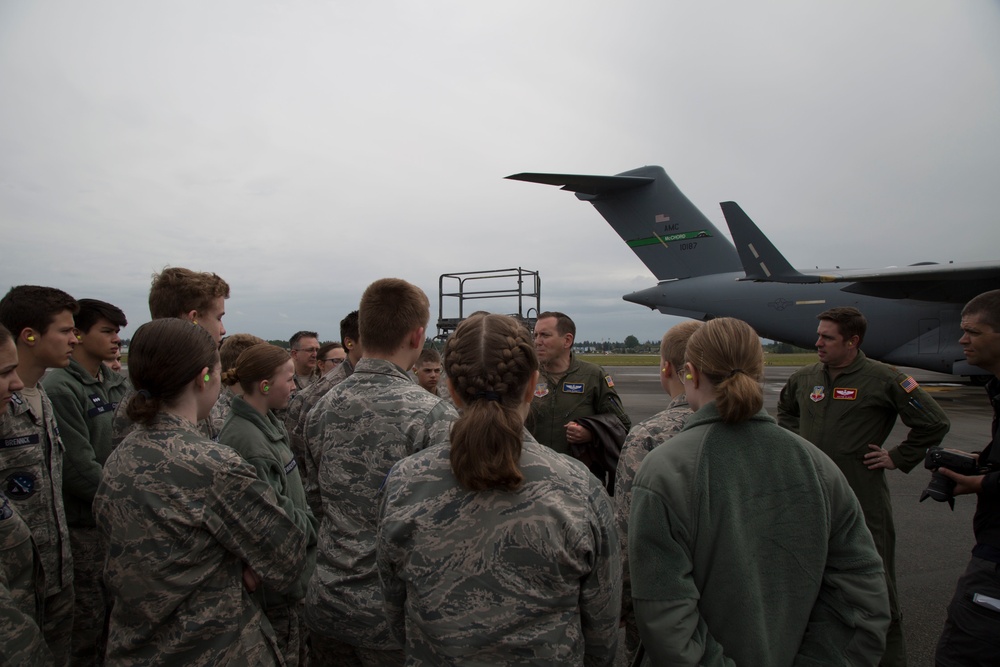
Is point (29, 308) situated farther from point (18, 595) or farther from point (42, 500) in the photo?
point (18, 595)

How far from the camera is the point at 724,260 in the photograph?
1634cm

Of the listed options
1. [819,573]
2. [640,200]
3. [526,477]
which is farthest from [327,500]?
[640,200]

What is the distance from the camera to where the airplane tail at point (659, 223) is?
15.9m

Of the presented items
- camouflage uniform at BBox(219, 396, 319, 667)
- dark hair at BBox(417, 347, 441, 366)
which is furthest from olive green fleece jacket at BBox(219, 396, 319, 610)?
dark hair at BBox(417, 347, 441, 366)

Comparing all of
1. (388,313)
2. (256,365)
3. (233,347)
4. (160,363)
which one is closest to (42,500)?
(256,365)

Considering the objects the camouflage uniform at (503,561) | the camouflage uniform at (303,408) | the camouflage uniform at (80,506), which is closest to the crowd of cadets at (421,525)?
the camouflage uniform at (503,561)

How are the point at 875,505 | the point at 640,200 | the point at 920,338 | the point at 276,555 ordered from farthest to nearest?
the point at 640,200
the point at 920,338
the point at 875,505
the point at 276,555

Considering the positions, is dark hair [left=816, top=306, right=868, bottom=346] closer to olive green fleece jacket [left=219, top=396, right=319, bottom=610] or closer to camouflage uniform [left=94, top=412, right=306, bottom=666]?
olive green fleece jacket [left=219, top=396, right=319, bottom=610]

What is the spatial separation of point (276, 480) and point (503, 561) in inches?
52.9

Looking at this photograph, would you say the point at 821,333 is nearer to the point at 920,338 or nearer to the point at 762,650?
the point at 762,650

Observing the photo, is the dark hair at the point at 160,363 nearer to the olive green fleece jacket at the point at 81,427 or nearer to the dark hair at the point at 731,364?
the olive green fleece jacket at the point at 81,427

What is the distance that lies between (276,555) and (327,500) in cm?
29

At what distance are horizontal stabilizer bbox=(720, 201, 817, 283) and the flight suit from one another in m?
9.70

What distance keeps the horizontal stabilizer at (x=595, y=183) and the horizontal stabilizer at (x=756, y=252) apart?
11.8 ft
